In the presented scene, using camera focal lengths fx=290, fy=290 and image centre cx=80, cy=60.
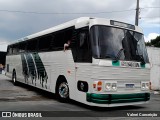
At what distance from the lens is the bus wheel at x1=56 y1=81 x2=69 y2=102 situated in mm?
11492

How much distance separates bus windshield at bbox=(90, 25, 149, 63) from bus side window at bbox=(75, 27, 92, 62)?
10.8 inches

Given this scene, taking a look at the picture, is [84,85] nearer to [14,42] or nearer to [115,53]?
[115,53]

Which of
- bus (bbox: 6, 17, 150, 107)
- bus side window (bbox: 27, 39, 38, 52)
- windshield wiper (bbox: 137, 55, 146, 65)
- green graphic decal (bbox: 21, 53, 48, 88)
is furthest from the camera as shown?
bus side window (bbox: 27, 39, 38, 52)

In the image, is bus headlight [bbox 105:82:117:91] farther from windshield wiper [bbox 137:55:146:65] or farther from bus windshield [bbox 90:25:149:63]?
windshield wiper [bbox 137:55:146:65]

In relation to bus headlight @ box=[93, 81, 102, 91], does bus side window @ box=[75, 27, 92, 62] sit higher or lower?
higher

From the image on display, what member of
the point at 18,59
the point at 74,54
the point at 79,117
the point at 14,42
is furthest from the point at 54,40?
the point at 14,42

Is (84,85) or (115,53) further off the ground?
(115,53)

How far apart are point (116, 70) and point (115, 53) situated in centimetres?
58

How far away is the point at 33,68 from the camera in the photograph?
50.2 ft

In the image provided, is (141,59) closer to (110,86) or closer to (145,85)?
(145,85)

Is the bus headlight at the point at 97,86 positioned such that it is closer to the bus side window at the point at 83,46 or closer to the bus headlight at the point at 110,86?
the bus headlight at the point at 110,86

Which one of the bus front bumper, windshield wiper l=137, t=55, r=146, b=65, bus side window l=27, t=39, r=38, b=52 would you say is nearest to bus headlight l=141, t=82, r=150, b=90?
the bus front bumper

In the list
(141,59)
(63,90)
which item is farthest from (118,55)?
(63,90)

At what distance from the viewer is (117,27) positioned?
10438 mm
